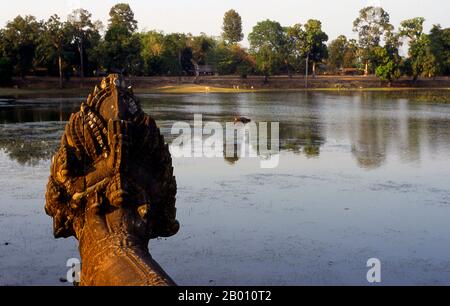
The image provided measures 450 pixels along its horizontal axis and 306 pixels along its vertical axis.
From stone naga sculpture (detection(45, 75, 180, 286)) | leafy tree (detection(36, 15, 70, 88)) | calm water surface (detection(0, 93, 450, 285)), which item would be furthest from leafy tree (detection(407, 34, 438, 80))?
stone naga sculpture (detection(45, 75, 180, 286))

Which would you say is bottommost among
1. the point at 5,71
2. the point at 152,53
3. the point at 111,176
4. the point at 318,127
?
the point at 318,127

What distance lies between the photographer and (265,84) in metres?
84.2

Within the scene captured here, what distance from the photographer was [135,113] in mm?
4867

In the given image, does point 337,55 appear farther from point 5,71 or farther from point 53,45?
point 5,71

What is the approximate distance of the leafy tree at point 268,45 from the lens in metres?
84.9

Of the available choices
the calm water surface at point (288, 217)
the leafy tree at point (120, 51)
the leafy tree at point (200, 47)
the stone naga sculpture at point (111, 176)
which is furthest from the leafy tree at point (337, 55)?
the stone naga sculpture at point (111, 176)

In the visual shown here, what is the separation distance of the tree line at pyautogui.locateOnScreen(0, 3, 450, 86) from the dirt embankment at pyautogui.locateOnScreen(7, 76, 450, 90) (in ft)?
4.20

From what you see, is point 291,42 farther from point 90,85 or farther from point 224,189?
point 224,189

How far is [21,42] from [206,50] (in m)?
32.2

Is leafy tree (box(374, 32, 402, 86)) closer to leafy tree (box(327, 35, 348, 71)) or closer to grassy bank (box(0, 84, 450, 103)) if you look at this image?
grassy bank (box(0, 84, 450, 103))

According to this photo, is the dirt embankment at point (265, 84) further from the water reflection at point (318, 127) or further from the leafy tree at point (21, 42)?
the water reflection at point (318, 127)

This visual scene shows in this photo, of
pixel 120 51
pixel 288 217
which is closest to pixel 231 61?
pixel 120 51

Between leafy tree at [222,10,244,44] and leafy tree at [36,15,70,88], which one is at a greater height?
leafy tree at [222,10,244,44]

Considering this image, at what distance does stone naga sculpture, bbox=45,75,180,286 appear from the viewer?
446 centimetres
